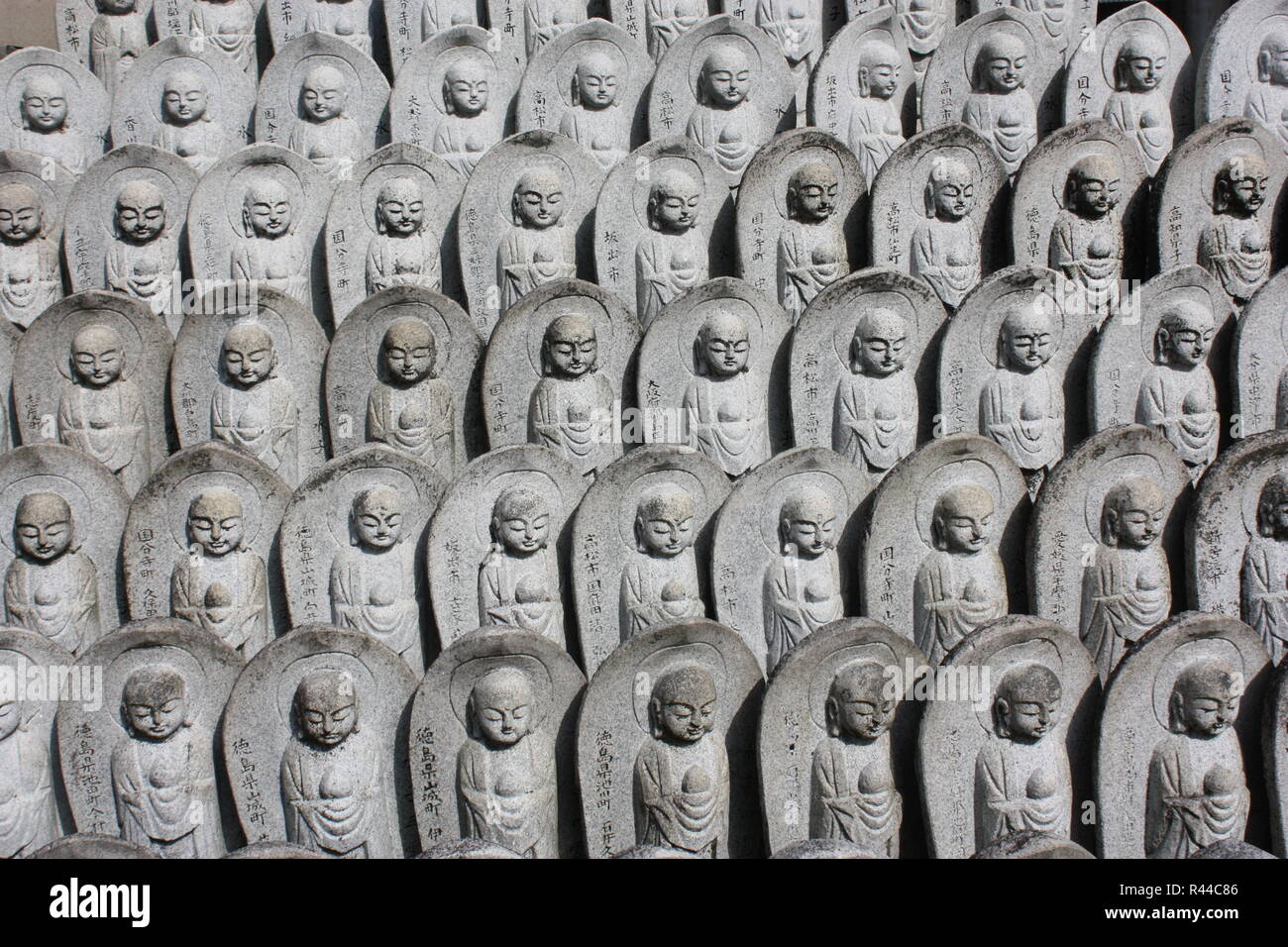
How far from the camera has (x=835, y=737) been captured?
22.1ft

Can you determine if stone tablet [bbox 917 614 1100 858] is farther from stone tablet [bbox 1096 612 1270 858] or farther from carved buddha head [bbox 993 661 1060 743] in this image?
stone tablet [bbox 1096 612 1270 858]

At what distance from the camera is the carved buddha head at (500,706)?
21.6ft

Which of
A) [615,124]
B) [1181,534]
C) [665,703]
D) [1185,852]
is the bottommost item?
[1185,852]

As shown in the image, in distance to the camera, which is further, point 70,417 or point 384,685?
point 70,417

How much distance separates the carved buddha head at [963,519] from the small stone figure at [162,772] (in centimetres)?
402

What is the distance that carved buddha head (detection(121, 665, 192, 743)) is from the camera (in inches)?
260

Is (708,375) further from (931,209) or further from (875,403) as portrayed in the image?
(931,209)

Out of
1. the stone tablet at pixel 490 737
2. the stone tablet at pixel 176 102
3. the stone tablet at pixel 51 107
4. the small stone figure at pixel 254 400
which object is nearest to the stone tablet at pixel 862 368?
the stone tablet at pixel 490 737

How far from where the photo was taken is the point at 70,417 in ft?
26.5

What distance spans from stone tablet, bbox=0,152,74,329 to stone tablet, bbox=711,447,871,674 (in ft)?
15.8

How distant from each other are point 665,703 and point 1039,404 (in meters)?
3.12
